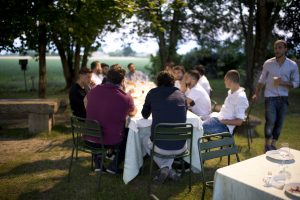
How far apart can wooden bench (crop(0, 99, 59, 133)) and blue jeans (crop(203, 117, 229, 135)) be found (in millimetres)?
3511

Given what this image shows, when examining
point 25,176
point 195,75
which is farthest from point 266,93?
point 25,176

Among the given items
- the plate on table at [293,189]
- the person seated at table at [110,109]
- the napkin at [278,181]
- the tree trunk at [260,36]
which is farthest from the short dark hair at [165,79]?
the tree trunk at [260,36]

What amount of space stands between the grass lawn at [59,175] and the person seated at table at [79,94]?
89cm

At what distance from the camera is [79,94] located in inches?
220

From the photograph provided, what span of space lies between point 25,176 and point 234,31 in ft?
58.0

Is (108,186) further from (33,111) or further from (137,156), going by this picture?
(33,111)

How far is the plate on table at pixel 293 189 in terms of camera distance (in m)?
2.23

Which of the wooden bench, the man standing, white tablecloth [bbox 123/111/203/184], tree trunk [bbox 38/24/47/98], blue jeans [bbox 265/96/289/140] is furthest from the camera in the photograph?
tree trunk [bbox 38/24/47/98]

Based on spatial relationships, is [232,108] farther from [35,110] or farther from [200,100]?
[35,110]

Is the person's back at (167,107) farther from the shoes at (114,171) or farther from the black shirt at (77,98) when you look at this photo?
the black shirt at (77,98)

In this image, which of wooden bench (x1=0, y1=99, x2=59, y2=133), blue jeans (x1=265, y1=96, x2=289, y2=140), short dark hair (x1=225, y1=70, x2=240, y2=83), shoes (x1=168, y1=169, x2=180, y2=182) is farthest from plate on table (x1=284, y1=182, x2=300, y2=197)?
wooden bench (x1=0, y1=99, x2=59, y2=133)

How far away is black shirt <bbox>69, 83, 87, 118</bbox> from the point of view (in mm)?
5566

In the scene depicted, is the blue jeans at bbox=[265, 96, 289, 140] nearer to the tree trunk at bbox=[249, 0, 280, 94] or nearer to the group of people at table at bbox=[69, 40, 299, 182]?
the group of people at table at bbox=[69, 40, 299, 182]

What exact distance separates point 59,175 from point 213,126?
257 cm
